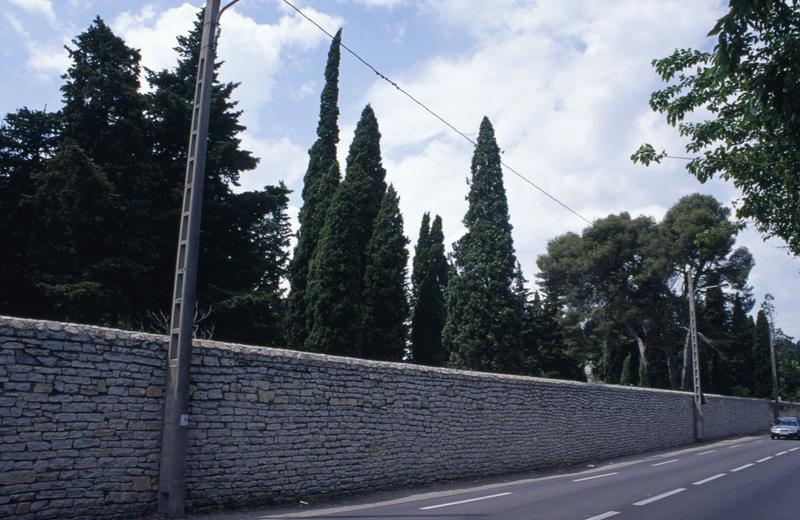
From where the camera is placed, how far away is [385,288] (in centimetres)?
3080

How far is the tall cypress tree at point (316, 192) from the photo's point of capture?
28625 mm

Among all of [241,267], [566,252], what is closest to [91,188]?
[241,267]

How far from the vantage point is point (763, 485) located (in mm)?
13477

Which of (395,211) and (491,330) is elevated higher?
(395,211)

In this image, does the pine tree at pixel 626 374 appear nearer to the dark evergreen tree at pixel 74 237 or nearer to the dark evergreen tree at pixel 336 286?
the dark evergreen tree at pixel 336 286

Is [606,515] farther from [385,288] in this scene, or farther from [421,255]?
[421,255]

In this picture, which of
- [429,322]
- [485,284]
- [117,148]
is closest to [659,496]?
[117,148]

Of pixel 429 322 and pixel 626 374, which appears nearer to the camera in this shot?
pixel 429 322

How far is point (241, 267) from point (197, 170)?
15320 mm

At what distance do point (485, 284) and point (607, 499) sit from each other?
22940 mm

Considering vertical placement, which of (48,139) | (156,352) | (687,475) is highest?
(48,139)

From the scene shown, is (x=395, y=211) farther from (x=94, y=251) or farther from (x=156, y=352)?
(x=156, y=352)

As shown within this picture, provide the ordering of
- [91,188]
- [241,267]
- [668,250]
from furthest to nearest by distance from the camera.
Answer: [668,250], [241,267], [91,188]

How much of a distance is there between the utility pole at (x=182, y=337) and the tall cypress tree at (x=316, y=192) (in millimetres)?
17658
